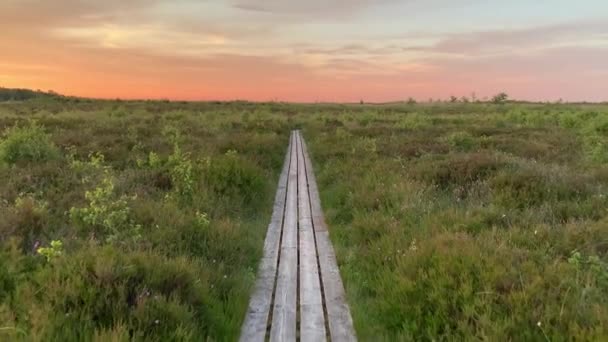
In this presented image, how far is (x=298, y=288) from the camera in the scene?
571cm

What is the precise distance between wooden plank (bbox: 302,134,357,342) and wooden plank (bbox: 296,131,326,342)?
0.08 m

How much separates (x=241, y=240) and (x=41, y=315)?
3.46 metres

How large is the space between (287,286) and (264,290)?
30 cm

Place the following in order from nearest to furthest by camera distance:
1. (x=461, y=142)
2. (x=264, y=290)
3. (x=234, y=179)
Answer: (x=264, y=290), (x=234, y=179), (x=461, y=142)

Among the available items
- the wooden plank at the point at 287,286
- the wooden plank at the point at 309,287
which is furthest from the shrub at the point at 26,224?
the wooden plank at the point at 309,287

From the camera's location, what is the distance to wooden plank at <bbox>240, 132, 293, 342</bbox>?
4.63 metres

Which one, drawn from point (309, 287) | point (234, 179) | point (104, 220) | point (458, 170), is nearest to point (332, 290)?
point (309, 287)

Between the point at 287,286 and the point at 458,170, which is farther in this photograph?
the point at 458,170

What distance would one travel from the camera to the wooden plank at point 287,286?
4621mm

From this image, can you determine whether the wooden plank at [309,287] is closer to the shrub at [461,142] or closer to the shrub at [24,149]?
the shrub at [24,149]

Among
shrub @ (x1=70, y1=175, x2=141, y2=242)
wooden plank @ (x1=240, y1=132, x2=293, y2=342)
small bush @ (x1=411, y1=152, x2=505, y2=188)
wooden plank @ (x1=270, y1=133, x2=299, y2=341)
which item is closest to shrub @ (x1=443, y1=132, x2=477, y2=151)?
small bush @ (x1=411, y1=152, x2=505, y2=188)

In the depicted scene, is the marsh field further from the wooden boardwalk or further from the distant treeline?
the distant treeline

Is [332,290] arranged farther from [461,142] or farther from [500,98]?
[500,98]

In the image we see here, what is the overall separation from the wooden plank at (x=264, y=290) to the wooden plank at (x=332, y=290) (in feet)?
2.19
